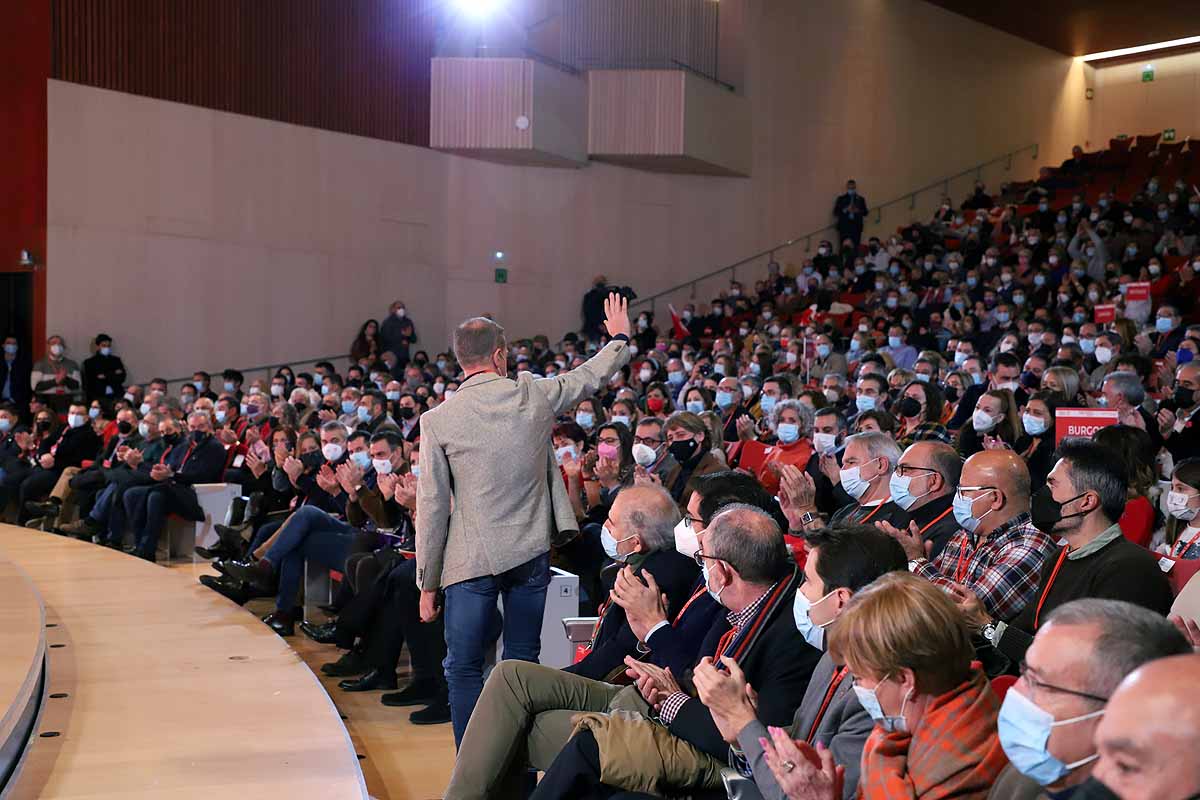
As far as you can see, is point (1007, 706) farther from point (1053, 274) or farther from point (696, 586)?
point (1053, 274)

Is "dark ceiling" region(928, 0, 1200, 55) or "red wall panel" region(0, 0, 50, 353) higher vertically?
"dark ceiling" region(928, 0, 1200, 55)

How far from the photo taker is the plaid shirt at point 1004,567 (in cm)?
338

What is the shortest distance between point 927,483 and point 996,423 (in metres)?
2.60

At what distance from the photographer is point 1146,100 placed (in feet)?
76.7

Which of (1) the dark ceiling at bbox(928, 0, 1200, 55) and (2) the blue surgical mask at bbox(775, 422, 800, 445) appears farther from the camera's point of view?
(1) the dark ceiling at bbox(928, 0, 1200, 55)

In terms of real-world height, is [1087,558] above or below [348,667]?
above

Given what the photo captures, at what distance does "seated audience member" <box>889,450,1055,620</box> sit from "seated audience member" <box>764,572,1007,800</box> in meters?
1.29

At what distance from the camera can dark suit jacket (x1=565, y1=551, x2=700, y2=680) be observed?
3.47 m

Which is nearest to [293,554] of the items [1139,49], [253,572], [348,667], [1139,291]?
[253,572]

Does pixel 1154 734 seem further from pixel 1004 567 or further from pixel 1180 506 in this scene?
pixel 1180 506

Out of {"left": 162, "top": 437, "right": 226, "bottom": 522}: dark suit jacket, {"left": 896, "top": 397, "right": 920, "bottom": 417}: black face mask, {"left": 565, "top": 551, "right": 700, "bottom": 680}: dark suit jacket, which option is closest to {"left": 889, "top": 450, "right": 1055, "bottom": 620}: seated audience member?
{"left": 565, "top": 551, "right": 700, "bottom": 680}: dark suit jacket

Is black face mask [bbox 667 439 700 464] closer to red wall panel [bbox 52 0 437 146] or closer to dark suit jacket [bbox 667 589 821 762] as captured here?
dark suit jacket [bbox 667 589 821 762]

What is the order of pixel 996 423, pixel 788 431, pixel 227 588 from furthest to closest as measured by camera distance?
pixel 788 431 → pixel 996 423 → pixel 227 588

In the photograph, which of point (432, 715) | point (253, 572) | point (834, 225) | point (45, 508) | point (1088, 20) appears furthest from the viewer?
point (1088, 20)
